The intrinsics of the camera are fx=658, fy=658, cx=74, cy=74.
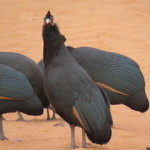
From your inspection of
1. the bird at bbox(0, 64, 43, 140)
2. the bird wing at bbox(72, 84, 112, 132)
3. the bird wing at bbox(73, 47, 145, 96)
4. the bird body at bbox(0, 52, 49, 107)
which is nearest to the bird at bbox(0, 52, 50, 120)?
the bird body at bbox(0, 52, 49, 107)

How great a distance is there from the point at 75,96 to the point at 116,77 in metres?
2.41

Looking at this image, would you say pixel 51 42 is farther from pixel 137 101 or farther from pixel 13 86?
pixel 137 101

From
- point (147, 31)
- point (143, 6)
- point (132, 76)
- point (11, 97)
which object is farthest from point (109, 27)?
point (11, 97)

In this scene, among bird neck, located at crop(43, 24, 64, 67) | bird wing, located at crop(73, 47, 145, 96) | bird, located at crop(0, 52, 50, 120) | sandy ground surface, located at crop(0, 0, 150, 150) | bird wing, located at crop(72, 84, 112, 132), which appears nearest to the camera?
bird wing, located at crop(72, 84, 112, 132)

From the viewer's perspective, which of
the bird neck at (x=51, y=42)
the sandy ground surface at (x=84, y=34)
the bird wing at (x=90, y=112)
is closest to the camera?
the bird wing at (x=90, y=112)

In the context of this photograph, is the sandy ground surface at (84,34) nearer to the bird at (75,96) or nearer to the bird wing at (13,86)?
the bird wing at (13,86)

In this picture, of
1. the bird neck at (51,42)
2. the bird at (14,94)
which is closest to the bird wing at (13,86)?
the bird at (14,94)

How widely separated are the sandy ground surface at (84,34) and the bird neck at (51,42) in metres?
1.25

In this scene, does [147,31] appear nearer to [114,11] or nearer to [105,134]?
[114,11]

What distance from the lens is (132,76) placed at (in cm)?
929

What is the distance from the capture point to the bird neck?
711 centimetres

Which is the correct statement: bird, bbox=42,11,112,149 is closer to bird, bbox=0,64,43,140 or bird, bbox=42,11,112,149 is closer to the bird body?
bird, bbox=0,64,43,140

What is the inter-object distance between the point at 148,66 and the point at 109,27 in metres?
2.92

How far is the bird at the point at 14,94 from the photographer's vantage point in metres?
7.87
